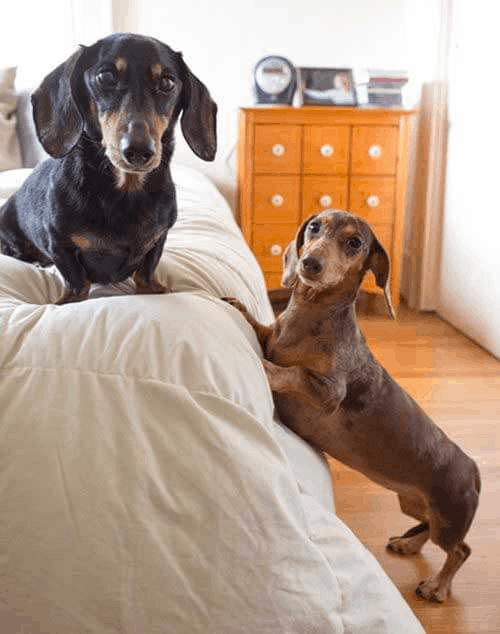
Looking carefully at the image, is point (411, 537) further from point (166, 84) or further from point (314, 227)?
point (166, 84)

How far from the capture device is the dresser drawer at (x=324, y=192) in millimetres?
3664

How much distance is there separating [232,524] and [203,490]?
5 cm

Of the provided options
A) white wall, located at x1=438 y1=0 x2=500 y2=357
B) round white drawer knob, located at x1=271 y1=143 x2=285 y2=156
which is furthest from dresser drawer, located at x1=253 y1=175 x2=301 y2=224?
white wall, located at x1=438 y1=0 x2=500 y2=357

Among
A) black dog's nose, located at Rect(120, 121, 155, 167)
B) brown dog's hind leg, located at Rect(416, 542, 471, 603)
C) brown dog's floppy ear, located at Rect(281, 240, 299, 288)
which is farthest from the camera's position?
brown dog's hind leg, located at Rect(416, 542, 471, 603)

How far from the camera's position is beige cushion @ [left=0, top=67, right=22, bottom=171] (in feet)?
10.5

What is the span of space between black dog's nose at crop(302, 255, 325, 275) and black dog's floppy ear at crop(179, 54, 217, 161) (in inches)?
9.6

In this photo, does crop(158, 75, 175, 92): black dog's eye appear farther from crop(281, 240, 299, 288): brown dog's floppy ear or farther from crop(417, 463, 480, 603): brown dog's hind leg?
crop(417, 463, 480, 603): brown dog's hind leg

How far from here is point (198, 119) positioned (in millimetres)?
1375

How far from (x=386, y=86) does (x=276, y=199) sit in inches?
28.3

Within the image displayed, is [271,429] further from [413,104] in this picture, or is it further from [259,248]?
[413,104]

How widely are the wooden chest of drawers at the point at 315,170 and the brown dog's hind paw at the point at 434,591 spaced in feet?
6.73

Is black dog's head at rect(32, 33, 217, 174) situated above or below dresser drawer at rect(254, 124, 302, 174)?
above

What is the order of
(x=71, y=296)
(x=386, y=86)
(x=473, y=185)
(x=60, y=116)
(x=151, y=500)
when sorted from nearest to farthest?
(x=151, y=500), (x=60, y=116), (x=71, y=296), (x=473, y=185), (x=386, y=86)

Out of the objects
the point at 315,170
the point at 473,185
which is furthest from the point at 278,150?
the point at 473,185
